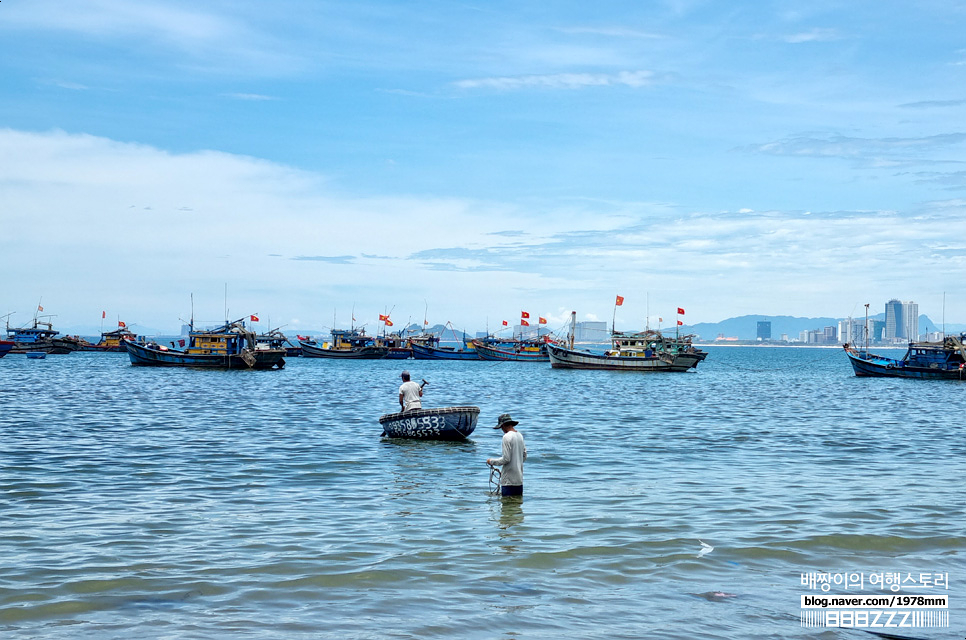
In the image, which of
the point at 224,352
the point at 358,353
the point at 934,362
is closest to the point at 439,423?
the point at 224,352

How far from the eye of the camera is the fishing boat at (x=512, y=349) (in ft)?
379

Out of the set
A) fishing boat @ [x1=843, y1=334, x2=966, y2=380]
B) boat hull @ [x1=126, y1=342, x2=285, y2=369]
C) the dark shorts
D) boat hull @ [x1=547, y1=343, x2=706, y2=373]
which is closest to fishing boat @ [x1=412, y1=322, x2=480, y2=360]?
boat hull @ [x1=547, y1=343, x2=706, y2=373]

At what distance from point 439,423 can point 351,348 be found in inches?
3915

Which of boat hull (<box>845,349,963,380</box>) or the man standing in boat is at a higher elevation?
the man standing in boat

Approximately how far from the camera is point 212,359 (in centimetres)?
7669

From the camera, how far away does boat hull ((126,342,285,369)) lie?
7656 cm

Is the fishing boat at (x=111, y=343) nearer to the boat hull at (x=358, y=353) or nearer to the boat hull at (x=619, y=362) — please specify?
the boat hull at (x=358, y=353)

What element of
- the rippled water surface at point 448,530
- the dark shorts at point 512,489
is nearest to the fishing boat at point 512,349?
the rippled water surface at point 448,530

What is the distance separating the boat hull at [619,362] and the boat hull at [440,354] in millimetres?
34126

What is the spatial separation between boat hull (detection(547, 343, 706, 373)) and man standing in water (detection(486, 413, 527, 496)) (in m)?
72.4

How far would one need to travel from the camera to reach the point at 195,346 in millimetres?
79188

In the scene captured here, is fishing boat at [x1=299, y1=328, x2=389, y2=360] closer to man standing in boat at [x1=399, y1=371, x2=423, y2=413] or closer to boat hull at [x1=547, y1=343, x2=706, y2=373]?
boat hull at [x1=547, y1=343, x2=706, y2=373]

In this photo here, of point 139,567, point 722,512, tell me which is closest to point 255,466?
point 139,567

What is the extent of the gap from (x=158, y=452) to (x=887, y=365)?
72941 millimetres
